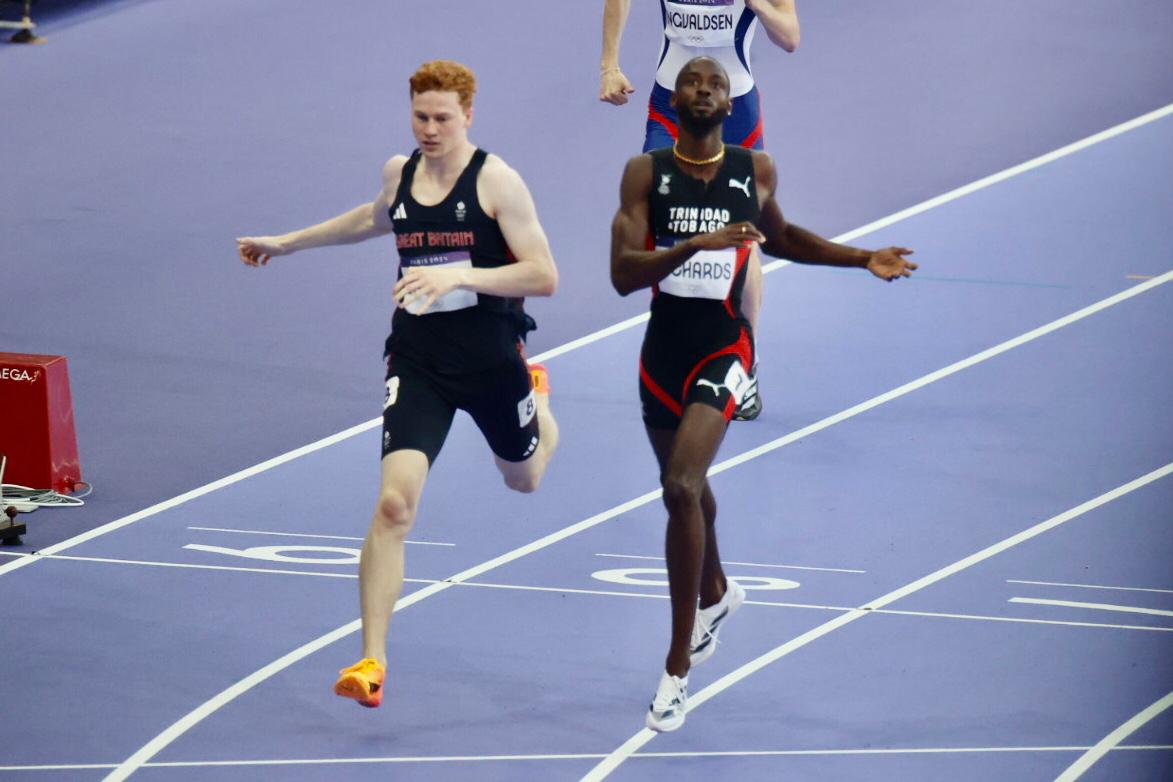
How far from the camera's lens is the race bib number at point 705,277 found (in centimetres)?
671


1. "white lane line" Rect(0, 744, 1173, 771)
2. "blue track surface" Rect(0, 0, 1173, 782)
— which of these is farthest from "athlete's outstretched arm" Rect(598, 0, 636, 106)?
"white lane line" Rect(0, 744, 1173, 771)

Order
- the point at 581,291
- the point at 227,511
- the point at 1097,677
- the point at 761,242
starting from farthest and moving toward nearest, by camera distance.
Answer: the point at 581,291, the point at 227,511, the point at 1097,677, the point at 761,242

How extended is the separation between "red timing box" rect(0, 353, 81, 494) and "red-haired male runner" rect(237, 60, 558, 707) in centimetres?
229

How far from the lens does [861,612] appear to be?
7.68 m

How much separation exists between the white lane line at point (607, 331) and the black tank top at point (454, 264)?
7.47 ft

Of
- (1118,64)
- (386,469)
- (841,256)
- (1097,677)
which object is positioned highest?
(1118,64)

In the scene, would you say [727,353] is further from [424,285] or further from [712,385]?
[424,285]

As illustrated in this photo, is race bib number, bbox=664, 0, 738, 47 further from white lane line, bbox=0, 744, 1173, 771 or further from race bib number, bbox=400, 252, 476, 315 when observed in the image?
white lane line, bbox=0, 744, 1173, 771

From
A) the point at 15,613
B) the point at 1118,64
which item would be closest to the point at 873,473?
the point at 15,613

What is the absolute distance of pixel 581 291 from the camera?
1203cm

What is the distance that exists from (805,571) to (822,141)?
6.97m

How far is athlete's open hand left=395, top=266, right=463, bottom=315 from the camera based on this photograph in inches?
255

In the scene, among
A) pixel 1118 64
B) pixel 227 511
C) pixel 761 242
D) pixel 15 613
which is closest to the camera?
pixel 761 242

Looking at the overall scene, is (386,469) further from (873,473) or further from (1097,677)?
(873,473)
